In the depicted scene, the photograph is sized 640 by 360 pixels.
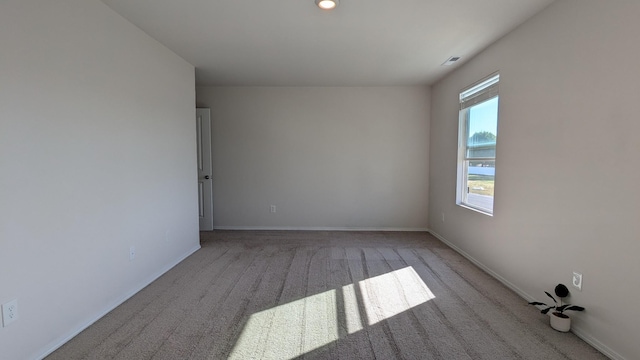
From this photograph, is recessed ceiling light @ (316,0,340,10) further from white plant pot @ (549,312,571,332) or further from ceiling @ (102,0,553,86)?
white plant pot @ (549,312,571,332)

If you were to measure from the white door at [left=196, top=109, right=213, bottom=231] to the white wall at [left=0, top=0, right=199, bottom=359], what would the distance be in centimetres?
172

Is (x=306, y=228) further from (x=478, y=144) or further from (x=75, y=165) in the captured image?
(x=75, y=165)

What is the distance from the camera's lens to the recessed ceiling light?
2273 millimetres

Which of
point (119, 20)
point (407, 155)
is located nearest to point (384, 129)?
point (407, 155)

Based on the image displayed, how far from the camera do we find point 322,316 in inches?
92.0

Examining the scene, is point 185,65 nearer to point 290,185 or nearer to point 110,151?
point 110,151

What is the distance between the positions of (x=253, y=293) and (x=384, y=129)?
11.3ft

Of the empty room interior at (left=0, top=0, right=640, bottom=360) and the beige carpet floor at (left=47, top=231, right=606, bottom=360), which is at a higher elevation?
the empty room interior at (left=0, top=0, right=640, bottom=360)

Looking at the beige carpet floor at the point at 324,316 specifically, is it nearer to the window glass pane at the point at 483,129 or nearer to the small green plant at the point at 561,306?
the small green plant at the point at 561,306

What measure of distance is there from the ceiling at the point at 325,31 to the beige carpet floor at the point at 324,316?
2.40 meters

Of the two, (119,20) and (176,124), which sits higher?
(119,20)

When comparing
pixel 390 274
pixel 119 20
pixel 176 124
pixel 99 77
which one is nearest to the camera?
pixel 99 77

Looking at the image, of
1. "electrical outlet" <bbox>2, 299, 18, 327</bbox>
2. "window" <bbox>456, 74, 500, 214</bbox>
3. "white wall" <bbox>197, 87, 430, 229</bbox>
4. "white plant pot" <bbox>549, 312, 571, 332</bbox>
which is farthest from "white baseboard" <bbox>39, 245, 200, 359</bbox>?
"window" <bbox>456, 74, 500, 214</bbox>

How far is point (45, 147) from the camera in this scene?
1.86m
